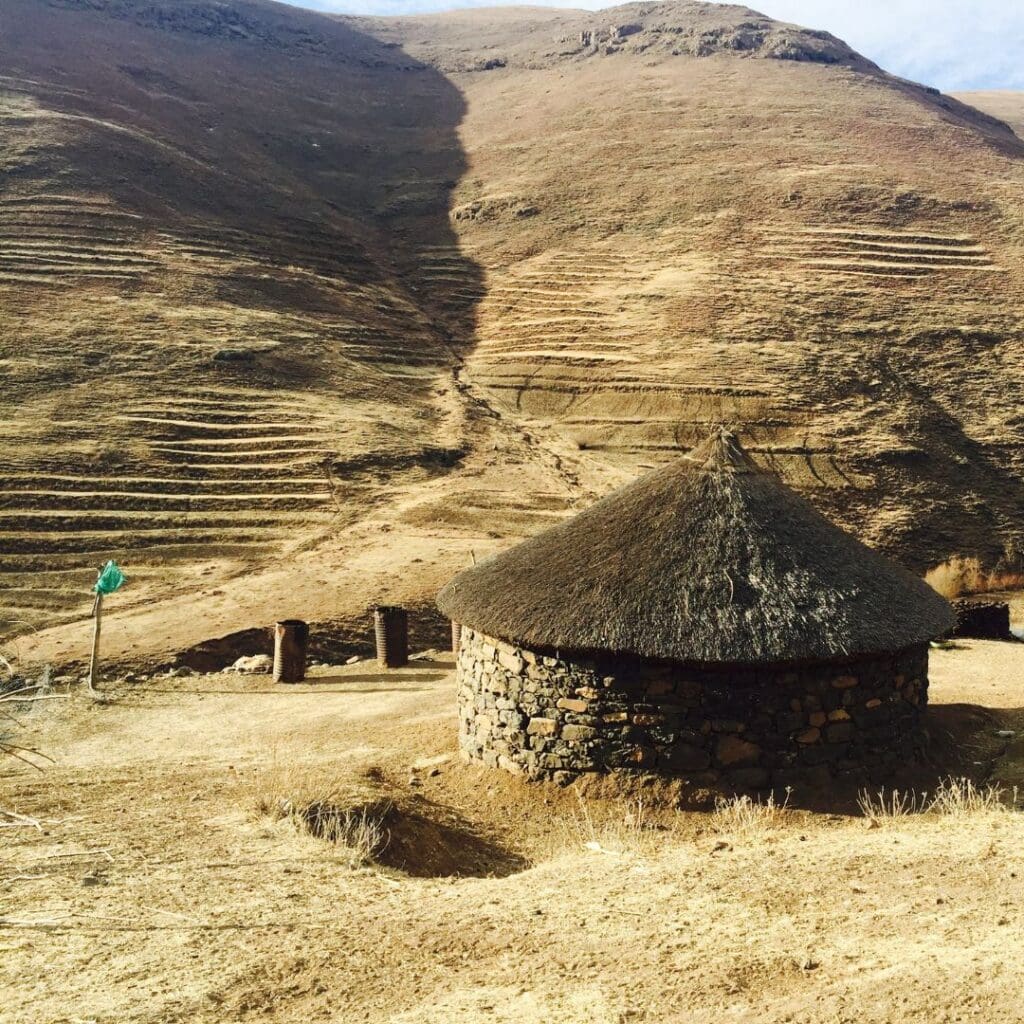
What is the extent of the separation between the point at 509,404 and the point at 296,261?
37.5 ft

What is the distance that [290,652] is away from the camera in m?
13.8

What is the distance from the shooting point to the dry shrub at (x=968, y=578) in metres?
19.9

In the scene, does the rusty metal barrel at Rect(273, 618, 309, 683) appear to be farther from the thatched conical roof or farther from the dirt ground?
the thatched conical roof

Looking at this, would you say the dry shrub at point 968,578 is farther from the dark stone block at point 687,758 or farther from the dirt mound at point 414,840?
the dirt mound at point 414,840

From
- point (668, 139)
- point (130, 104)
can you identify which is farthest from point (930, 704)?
point (130, 104)

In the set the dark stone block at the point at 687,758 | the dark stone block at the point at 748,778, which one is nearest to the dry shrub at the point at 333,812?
the dark stone block at the point at 687,758

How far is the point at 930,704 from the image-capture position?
10.8 meters

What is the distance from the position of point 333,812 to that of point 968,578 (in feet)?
56.5

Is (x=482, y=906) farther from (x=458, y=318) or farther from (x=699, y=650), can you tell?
(x=458, y=318)

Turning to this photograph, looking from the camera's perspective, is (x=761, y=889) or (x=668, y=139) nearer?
(x=761, y=889)

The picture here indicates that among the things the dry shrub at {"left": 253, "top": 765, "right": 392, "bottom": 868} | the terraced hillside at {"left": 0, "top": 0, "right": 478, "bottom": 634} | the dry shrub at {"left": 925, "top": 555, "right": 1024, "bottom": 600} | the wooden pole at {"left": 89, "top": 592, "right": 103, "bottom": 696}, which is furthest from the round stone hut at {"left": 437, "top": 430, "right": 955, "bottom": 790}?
the dry shrub at {"left": 925, "top": 555, "right": 1024, "bottom": 600}

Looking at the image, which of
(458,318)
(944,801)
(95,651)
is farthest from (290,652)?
(458,318)

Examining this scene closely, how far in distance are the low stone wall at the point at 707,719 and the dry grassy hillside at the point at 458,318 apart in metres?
8.34

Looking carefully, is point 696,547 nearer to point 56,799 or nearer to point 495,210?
point 56,799
